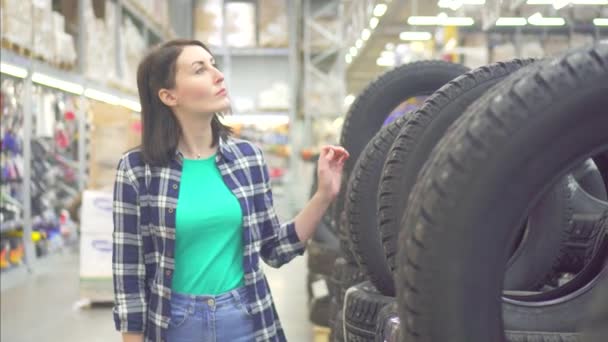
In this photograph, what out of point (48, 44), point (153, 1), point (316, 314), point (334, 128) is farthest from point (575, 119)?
point (334, 128)

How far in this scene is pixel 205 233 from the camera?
81.4 inches

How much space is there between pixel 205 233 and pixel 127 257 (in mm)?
220

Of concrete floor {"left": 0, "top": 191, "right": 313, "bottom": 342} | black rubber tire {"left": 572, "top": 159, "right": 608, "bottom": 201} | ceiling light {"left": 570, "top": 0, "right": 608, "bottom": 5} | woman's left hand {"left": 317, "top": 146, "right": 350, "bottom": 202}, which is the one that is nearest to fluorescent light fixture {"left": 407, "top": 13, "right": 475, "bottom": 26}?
ceiling light {"left": 570, "top": 0, "right": 608, "bottom": 5}

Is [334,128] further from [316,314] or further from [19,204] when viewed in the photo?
[316,314]

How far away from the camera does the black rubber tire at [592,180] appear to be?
9.61 feet

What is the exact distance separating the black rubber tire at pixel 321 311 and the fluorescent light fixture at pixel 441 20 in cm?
256

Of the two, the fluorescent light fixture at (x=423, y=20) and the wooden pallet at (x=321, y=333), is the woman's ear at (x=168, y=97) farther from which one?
the fluorescent light fixture at (x=423, y=20)

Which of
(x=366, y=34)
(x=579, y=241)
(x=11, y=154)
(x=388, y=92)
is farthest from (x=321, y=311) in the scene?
(x=366, y=34)

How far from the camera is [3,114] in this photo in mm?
6453

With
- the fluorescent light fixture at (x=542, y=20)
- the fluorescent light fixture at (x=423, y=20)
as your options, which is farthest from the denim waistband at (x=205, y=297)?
the fluorescent light fixture at (x=423, y=20)

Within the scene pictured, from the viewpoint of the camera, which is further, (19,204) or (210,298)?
(19,204)

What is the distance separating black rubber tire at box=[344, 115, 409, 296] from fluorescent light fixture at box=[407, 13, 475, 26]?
385cm

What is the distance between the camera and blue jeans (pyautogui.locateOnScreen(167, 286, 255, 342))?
2000 millimetres

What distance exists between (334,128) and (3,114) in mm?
8490
